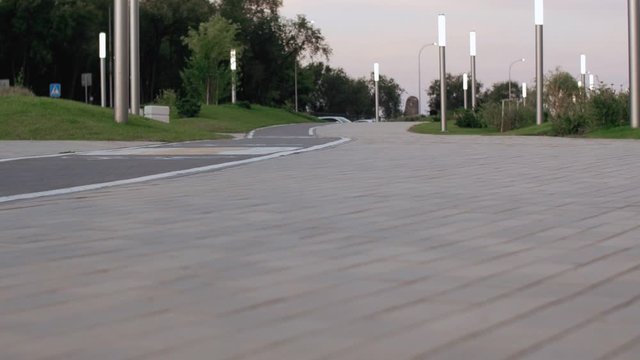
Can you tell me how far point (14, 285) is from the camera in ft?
18.7

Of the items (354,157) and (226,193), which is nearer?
(226,193)

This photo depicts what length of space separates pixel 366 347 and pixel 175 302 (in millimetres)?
1350

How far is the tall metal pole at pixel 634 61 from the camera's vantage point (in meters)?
31.7

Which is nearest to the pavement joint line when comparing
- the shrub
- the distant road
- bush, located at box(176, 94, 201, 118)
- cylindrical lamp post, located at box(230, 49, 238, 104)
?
the distant road

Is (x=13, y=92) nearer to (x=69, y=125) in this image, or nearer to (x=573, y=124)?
(x=69, y=125)

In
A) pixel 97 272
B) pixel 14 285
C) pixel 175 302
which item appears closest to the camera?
pixel 175 302

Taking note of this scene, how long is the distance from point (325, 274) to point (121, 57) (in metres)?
26.7

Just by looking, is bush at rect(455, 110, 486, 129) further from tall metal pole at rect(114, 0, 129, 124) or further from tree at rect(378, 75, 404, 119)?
tree at rect(378, 75, 404, 119)

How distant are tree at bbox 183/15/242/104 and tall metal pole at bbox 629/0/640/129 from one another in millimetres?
43834

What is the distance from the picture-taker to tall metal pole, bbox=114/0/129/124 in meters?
31.1

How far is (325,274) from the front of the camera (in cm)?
595

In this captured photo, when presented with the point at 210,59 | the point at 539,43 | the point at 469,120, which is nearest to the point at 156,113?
the point at 469,120

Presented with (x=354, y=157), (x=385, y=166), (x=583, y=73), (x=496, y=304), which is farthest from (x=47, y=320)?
(x=583, y=73)

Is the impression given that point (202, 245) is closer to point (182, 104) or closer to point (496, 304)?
point (496, 304)
